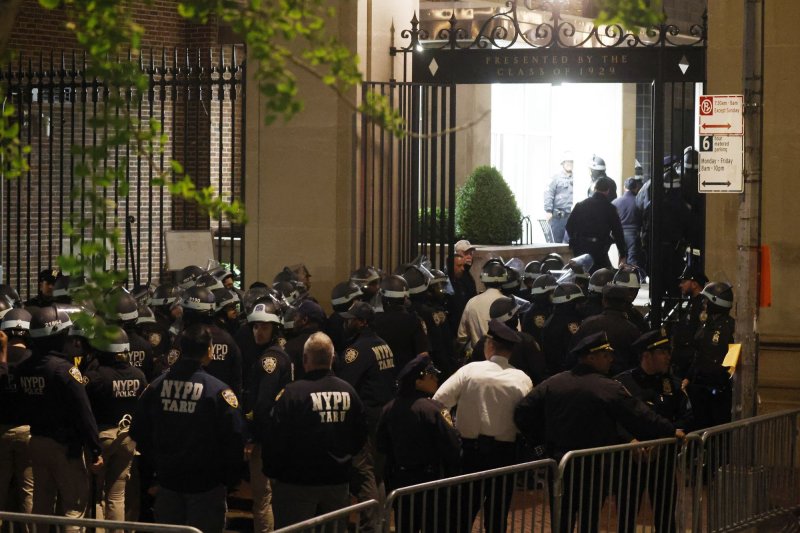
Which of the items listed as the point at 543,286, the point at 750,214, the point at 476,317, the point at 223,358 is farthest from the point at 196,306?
the point at 750,214

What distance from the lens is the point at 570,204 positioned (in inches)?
1033

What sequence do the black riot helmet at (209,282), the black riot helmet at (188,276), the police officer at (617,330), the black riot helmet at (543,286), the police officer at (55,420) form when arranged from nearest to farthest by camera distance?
the police officer at (55,420) → the police officer at (617,330) → the black riot helmet at (209,282) → the black riot helmet at (543,286) → the black riot helmet at (188,276)

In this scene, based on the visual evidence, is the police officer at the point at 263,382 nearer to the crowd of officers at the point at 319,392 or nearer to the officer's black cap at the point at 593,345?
the crowd of officers at the point at 319,392

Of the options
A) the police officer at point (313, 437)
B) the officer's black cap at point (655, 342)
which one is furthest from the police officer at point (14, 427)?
the officer's black cap at point (655, 342)

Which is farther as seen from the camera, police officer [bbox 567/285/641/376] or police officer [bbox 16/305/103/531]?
police officer [bbox 567/285/641/376]

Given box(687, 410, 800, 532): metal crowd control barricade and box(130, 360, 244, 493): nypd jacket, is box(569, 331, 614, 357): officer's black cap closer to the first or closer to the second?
box(687, 410, 800, 532): metal crowd control barricade

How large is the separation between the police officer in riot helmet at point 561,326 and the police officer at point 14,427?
4.74 meters

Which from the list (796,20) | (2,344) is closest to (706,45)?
(796,20)

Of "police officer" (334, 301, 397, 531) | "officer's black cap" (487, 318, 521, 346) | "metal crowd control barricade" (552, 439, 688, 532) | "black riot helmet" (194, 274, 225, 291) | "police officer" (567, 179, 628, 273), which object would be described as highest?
"police officer" (567, 179, 628, 273)

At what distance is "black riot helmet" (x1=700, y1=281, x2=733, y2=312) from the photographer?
1249 cm

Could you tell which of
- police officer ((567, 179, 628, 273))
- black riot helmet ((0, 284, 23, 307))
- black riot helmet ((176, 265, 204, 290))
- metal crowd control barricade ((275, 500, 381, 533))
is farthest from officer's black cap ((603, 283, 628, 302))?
police officer ((567, 179, 628, 273))

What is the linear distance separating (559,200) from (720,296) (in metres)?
13.8

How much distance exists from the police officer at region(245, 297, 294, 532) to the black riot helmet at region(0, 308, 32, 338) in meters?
1.77

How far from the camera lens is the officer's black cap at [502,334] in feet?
32.8
